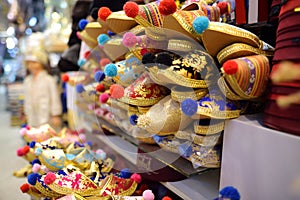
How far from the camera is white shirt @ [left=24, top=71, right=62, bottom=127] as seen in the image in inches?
86.8

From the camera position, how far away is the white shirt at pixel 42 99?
7.23 feet

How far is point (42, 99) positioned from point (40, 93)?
5 cm

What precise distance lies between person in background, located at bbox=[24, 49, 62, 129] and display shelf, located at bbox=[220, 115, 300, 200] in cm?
182

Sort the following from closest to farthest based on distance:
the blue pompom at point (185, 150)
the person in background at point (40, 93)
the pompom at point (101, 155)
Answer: the blue pompom at point (185, 150) < the pompom at point (101, 155) < the person in background at point (40, 93)

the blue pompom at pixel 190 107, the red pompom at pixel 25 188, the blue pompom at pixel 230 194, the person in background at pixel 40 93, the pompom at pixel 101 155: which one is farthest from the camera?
the person in background at pixel 40 93

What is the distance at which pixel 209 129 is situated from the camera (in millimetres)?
615

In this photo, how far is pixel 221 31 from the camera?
562 millimetres

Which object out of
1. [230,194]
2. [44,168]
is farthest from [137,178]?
[230,194]

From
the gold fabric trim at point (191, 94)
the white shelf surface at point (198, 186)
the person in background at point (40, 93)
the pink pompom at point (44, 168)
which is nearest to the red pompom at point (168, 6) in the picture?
the gold fabric trim at point (191, 94)

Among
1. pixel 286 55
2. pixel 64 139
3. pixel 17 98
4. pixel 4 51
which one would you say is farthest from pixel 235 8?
pixel 4 51

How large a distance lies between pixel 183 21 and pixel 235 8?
0.66ft

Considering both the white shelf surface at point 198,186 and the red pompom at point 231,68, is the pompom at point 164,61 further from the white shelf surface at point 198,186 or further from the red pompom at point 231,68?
the white shelf surface at point 198,186

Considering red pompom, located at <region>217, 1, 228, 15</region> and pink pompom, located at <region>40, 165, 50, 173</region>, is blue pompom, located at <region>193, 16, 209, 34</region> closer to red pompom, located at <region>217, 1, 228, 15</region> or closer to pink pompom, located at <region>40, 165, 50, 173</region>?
red pompom, located at <region>217, 1, 228, 15</region>

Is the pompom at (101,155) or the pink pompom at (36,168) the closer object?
the pink pompom at (36,168)
